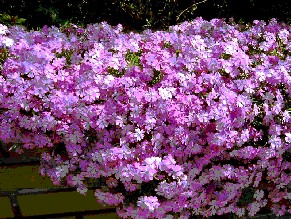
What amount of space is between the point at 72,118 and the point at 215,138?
21.7 inches

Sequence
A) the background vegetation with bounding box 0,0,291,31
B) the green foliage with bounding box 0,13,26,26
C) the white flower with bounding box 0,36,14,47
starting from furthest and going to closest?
the background vegetation with bounding box 0,0,291,31, the green foliage with bounding box 0,13,26,26, the white flower with bounding box 0,36,14,47

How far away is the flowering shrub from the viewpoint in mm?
1896

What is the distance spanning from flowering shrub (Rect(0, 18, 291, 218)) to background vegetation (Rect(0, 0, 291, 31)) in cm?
107

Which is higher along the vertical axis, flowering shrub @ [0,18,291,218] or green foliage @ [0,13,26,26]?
green foliage @ [0,13,26,26]

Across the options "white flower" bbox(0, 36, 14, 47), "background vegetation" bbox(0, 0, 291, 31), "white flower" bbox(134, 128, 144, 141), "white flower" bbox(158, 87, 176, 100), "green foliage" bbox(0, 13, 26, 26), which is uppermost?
"background vegetation" bbox(0, 0, 291, 31)

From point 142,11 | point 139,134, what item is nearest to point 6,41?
point 139,134

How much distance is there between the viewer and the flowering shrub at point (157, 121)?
6.22ft

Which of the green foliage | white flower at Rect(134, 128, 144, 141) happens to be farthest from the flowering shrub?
the green foliage

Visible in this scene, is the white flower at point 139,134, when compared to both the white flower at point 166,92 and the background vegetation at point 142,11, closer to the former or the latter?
the white flower at point 166,92

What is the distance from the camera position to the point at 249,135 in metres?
1.95

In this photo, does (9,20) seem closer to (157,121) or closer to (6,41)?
(6,41)

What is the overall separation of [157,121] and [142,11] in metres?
1.48

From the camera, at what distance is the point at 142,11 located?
322 cm

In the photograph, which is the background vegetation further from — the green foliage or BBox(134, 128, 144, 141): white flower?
BBox(134, 128, 144, 141): white flower
